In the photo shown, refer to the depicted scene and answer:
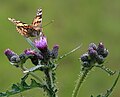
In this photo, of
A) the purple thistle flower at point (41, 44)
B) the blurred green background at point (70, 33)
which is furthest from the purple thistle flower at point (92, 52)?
the blurred green background at point (70, 33)

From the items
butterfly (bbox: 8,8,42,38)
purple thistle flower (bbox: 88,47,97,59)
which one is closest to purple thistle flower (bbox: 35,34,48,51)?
butterfly (bbox: 8,8,42,38)

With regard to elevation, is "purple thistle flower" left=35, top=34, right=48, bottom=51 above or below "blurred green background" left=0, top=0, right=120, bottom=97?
below

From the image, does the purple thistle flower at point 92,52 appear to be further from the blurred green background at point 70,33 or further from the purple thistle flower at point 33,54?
the blurred green background at point 70,33

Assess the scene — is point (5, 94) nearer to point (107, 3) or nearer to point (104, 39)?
point (104, 39)

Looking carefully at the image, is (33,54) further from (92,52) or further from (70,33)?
(70,33)

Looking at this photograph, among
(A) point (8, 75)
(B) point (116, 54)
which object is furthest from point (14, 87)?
(B) point (116, 54)

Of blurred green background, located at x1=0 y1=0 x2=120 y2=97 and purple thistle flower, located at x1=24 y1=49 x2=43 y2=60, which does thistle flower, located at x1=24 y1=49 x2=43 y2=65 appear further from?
blurred green background, located at x1=0 y1=0 x2=120 y2=97

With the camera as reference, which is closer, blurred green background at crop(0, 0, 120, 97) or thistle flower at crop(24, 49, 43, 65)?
thistle flower at crop(24, 49, 43, 65)

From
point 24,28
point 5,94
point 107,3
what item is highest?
point 107,3

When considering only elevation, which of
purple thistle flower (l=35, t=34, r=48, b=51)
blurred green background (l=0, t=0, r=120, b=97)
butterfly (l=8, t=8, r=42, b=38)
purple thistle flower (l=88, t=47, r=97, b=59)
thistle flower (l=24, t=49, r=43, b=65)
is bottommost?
purple thistle flower (l=88, t=47, r=97, b=59)
